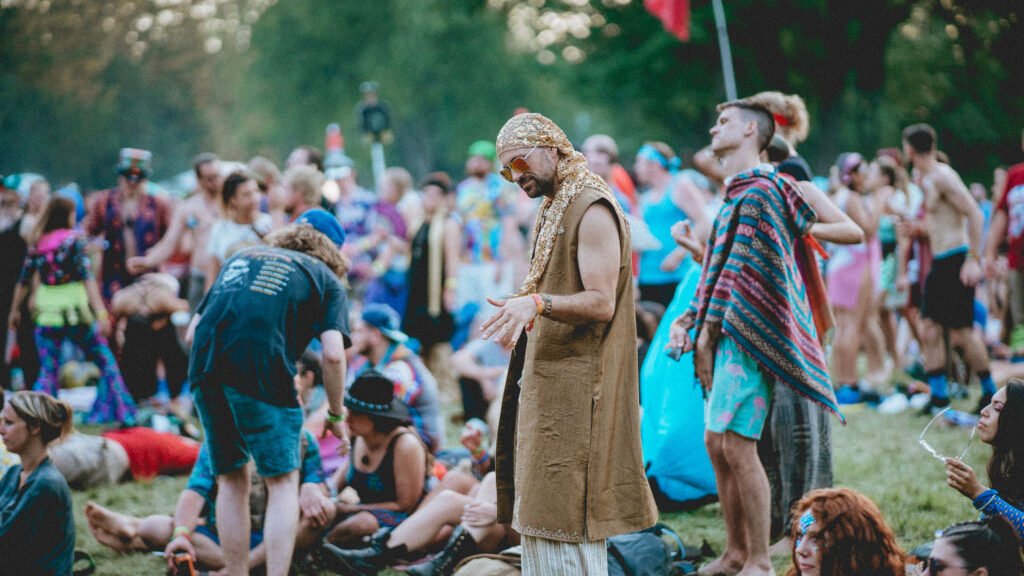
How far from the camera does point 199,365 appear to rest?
441 centimetres

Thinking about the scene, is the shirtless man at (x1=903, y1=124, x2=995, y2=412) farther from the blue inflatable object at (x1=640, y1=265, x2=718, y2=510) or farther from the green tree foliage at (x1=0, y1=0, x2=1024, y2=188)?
the blue inflatable object at (x1=640, y1=265, x2=718, y2=510)

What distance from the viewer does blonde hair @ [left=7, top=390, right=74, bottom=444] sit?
4344mm

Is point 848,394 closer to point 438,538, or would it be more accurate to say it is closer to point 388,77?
point 438,538

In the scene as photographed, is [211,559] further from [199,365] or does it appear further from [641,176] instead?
[641,176]

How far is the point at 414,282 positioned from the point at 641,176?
255 centimetres

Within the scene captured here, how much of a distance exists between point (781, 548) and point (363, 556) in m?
1.94

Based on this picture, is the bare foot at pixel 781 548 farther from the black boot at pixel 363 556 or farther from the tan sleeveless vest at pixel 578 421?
the black boot at pixel 363 556

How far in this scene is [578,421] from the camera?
10.9 feet

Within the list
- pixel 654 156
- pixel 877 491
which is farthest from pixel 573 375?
pixel 654 156

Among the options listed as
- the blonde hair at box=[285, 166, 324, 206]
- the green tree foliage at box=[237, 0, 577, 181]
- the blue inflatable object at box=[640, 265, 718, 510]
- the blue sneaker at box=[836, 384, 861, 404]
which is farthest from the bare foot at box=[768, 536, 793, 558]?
the green tree foliage at box=[237, 0, 577, 181]

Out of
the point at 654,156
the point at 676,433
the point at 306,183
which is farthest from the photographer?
the point at 654,156

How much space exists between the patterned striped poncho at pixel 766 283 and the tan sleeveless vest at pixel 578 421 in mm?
960

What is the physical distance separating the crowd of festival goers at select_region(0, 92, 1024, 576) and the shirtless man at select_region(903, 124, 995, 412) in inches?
0.7

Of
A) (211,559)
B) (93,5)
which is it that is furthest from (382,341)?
(93,5)
